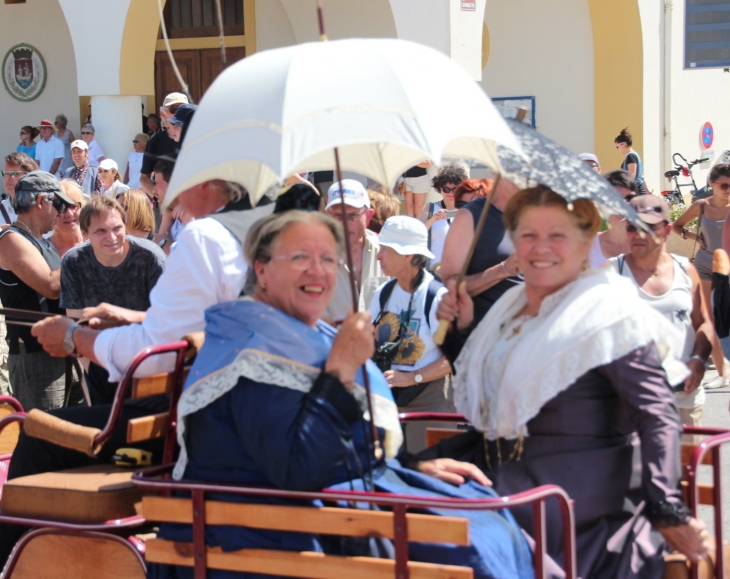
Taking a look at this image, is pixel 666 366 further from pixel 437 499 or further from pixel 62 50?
pixel 62 50

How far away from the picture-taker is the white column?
1198 cm

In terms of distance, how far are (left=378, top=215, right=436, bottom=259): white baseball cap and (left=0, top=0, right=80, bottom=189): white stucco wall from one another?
11.4 metres

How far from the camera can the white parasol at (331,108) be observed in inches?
94.0

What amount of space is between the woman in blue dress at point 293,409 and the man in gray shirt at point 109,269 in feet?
6.60

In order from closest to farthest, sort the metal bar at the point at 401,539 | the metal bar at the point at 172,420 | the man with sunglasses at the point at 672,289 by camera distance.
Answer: the metal bar at the point at 401,539
the metal bar at the point at 172,420
the man with sunglasses at the point at 672,289

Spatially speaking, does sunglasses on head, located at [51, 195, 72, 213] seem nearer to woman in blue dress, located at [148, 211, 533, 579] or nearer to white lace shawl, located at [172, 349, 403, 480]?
woman in blue dress, located at [148, 211, 533, 579]

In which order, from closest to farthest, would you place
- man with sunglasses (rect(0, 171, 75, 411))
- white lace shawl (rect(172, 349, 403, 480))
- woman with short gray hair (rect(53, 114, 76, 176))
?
white lace shawl (rect(172, 349, 403, 480)) → man with sunglasses (rect(0, 171, 75, 411)) → woman with short gray hair (rect(53, 114, 76, 176))

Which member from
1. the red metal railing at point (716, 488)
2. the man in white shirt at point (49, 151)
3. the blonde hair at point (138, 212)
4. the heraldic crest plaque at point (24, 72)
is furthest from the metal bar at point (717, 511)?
the heraldic crest plaque at point (24, 72)

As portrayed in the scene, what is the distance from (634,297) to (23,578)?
219 cm

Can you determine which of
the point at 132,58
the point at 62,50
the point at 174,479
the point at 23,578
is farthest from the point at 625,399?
the point at 62,50

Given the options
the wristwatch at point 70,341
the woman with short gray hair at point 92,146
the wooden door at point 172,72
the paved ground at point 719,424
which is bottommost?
the paved ground at point 719,424

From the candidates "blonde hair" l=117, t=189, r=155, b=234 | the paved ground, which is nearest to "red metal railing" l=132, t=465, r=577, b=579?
the paved ground

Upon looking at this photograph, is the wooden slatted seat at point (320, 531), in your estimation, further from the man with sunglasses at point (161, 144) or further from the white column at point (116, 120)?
the white column at point (116, 120)

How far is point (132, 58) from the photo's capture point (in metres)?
11.9
